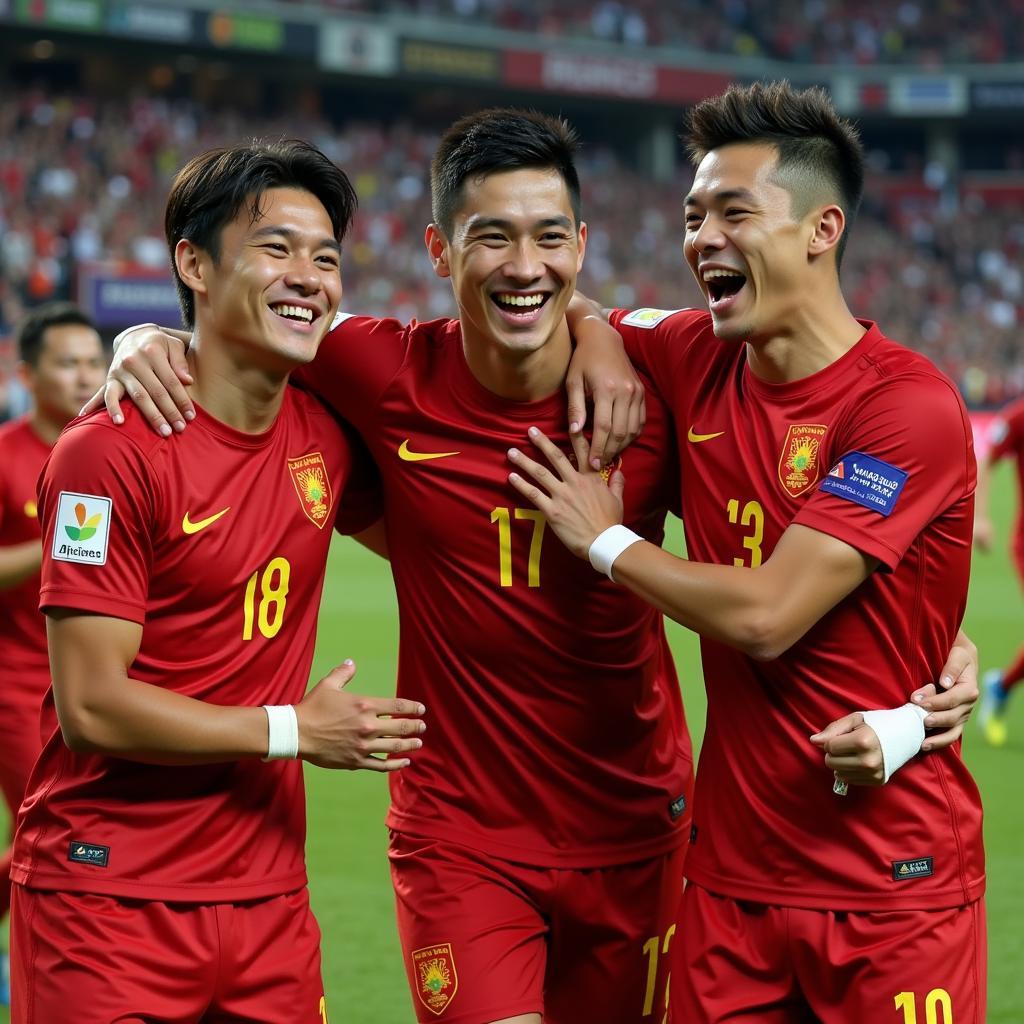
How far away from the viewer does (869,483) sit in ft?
10.6

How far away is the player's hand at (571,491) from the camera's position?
3.52m

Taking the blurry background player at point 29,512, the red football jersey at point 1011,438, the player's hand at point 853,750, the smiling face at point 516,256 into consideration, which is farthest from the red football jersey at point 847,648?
the red football jersey at point 1011,438

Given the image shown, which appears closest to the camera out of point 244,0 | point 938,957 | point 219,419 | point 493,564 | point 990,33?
point 938,957

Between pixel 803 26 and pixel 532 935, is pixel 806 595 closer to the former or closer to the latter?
pixel 532 935

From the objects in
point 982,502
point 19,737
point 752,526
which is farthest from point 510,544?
point 982,502

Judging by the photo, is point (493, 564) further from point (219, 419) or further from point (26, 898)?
point (26, 898)

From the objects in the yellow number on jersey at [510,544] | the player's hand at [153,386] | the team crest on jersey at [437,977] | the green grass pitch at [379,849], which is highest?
the player's hand at [153,386]

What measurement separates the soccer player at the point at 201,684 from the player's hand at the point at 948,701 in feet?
3.52

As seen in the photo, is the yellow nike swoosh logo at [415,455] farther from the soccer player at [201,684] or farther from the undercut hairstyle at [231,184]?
the undercut hairstyle at [231,184]

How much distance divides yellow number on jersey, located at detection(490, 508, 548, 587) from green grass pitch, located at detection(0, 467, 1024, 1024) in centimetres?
46

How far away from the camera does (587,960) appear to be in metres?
Answer: 3.87

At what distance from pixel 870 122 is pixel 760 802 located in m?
45.7

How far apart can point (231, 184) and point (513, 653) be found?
126cm

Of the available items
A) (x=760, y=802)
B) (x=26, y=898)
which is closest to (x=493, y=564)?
(x=760, y=802)
